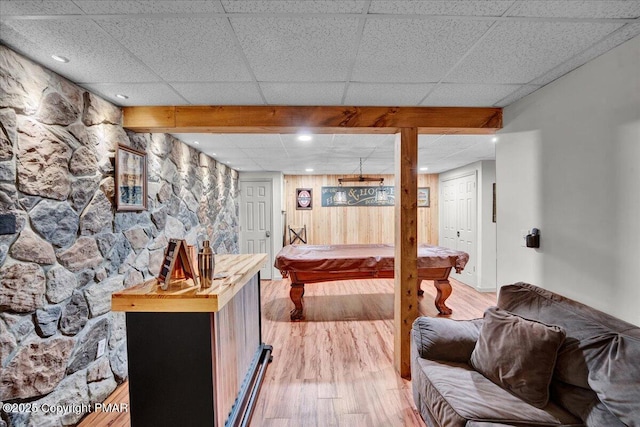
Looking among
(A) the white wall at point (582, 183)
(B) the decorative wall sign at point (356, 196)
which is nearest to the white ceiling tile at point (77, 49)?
(A) the white wall at point (582, 183)

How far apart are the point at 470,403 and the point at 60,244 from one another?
2.50m

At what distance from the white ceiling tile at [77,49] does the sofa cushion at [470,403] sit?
251 centimetres

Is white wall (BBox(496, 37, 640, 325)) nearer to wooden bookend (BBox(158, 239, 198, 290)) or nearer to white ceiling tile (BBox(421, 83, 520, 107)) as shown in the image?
white ceiling tile (BBox(421, 83, 520, 107))

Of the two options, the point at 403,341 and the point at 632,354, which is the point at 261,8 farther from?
the point at 403,341

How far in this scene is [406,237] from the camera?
2426 mm

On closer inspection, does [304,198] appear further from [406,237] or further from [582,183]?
[582,183]

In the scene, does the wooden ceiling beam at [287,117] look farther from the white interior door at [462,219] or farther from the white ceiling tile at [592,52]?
the white interior door at [462,219]

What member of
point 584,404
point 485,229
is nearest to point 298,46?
point 584,404

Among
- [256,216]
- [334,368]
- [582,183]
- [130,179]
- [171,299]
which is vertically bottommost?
[334,368]

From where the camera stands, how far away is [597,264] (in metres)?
1.64

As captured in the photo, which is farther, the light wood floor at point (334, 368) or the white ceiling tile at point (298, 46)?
the light wood floor at point (334, 368)

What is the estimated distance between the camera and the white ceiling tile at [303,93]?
6.48ft

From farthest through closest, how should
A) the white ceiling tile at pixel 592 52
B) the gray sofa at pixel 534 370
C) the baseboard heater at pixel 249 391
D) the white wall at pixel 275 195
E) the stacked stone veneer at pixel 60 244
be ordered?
the white wall at pixel 275 195
the baseboard heater at pixel 249 391
the stacked stone veneer at pixel 60 244
the white ceiling tile at pixel 592 52
the gray sofa at pixel 534 370

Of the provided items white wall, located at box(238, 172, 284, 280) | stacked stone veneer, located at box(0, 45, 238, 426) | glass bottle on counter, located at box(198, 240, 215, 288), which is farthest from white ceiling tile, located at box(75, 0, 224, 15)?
white wall, located at box(238, 172, 284, 280)
